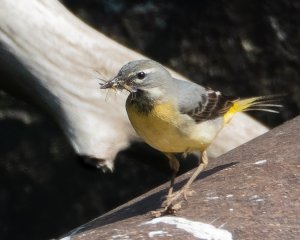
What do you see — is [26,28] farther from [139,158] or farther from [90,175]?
[90,175]

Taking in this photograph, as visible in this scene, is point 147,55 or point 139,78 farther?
point 147,55

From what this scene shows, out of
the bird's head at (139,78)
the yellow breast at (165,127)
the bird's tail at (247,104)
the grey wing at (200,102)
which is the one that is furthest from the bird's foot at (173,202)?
the bird's tail at (247,104)

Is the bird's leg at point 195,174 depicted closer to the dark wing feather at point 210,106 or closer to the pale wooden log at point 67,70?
the dark wing feather at point 210,106

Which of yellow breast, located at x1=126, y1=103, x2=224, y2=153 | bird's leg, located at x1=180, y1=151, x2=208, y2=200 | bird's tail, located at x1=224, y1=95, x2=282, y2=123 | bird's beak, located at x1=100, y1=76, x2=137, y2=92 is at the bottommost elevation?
bird's leg, located at x1=180, y1=151, x2=208, y2=200

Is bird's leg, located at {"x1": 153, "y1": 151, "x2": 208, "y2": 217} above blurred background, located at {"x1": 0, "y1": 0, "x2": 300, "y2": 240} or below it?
below

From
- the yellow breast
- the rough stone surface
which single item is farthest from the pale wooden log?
the yellow breast

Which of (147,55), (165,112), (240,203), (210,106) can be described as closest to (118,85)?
(165,112)

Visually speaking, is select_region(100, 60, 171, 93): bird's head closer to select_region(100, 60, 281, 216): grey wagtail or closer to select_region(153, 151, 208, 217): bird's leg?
select_region(100, 60, 281, 216): grey wagtail

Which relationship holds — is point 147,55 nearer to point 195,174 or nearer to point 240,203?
point 195,174

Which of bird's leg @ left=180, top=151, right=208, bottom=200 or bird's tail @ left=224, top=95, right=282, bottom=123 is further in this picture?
bird's tail @ left=224, top=95, right=282, bottom=123
